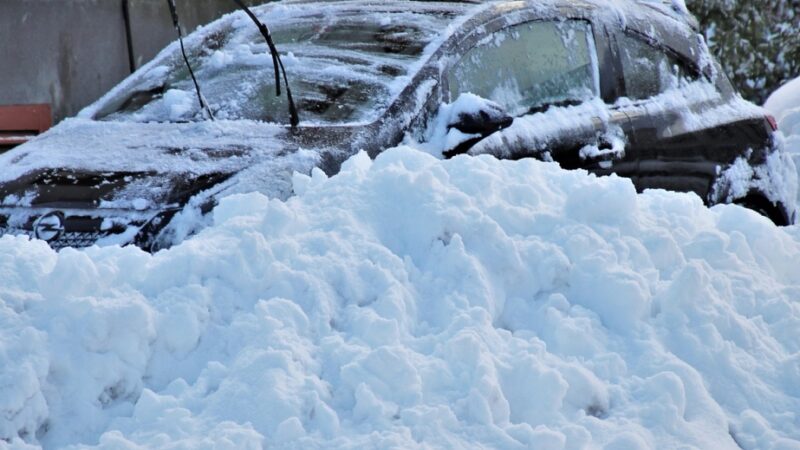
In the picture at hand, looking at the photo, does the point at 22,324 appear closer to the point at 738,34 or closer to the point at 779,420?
the point at 779,420

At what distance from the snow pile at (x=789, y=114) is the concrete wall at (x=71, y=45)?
5.41 metres

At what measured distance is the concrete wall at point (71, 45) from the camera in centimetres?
1072

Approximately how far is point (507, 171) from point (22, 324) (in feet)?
4.95

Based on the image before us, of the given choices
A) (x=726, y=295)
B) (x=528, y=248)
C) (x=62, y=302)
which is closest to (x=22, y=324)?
(x=62, y=302)

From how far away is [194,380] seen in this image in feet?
10.2

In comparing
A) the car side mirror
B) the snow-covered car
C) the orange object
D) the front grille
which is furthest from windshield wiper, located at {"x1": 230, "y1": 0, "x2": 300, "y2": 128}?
the orange object

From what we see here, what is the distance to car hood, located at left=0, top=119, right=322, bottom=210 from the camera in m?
4.41

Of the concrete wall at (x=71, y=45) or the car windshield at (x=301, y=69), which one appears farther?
Answer: the concrete wall at (x=71, y=45)

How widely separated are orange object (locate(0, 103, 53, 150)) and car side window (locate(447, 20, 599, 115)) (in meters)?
5.60

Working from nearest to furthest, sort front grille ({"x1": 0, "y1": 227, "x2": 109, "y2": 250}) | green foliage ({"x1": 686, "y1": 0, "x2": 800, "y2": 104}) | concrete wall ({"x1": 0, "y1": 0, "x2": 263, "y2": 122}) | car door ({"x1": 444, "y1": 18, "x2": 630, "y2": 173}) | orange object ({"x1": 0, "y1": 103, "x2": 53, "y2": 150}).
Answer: front grille ({"x1": 0, "y1": 227, "x2": 109, "y2": 250})
car door ({"x1": 444, "y1": 18, "x2": 630, "y2": 173})
orange object ({"x1": 0, "y1": 103, "x2": 53, "y2": 150})
concrete wall ({"x1": 0, "y1": 0, "x2": 263, "y2": 122})
green foliage ({"x1": 686, "y1": 0, "x2": 800, "y2": 104})

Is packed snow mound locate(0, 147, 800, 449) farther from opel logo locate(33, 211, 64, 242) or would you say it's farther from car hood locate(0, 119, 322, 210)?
opel logo locate(33, 211, 64, 242)

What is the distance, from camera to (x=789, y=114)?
9109 mm

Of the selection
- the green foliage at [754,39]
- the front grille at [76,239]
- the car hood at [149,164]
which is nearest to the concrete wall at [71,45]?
the green foliage at [754,39]

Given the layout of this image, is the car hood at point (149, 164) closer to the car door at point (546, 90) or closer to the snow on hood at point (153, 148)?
the snow on hood at point (153, 148)
